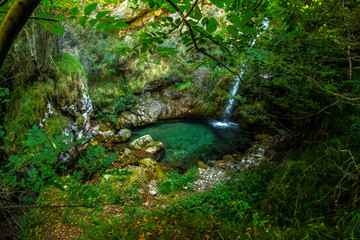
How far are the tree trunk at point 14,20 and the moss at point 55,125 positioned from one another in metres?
4.64

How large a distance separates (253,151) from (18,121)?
23.7ft

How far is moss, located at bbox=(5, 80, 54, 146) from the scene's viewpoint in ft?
11.8

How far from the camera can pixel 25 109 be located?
3.91 metres

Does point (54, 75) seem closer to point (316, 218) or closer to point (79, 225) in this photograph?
point (79, 225)

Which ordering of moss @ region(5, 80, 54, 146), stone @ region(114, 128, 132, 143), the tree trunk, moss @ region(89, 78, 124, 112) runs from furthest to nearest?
moss @ region(89, 78, 124, 112) < stone @ region(114, 128, 132, 143) < moss @ region(5, 80, 54, 146) < the tree trunk

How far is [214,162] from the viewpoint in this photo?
562cm

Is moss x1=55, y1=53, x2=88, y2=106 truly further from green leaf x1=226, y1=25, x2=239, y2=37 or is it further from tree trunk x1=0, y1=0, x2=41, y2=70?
green leaf x1=226, y1=25, x2=239, y2=37

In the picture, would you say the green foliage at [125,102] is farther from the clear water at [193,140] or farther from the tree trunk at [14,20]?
the tree trunk at [14,20]

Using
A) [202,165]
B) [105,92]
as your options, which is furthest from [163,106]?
[202,165]

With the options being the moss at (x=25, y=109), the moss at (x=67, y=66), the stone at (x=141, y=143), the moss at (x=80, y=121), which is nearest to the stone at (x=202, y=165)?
the stone at (x=141, y=143)

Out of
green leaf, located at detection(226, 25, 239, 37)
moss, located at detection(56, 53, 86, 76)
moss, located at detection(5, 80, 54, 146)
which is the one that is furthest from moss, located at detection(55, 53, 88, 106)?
green leaf, located at detection(226, 25, 239, 37)

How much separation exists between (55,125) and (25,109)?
759 mm

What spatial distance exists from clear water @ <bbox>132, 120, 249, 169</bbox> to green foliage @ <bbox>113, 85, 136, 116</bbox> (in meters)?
1.81

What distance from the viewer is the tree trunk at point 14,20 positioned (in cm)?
50
